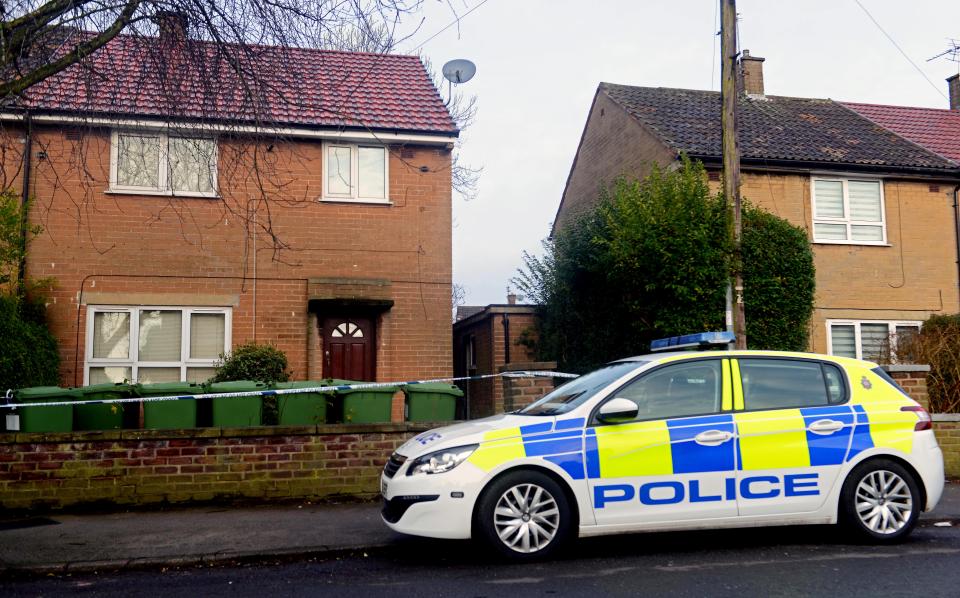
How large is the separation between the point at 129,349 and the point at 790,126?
46.5 ft

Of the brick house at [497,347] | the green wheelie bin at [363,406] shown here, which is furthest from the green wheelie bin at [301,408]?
the brick house at [497,347]

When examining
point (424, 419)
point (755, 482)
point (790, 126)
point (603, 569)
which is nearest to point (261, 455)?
point (424, 419)

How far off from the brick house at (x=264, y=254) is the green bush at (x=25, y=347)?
353 millimetres

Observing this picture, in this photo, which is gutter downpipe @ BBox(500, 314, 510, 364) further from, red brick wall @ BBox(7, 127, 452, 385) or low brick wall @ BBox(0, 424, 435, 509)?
low brick wall @ BBox(0, 424, 435, 509)

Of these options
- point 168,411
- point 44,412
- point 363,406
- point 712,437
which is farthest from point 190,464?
point 712,437

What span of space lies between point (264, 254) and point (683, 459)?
30.2 feet

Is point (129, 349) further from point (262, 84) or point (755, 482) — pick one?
point (755, 482)

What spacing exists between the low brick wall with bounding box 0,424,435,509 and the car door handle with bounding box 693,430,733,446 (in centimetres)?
386

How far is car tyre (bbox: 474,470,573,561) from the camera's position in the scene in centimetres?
588

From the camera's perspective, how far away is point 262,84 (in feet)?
24.0

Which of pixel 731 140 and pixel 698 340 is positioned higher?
pixel 731 140

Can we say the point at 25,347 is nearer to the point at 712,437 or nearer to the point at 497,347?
the point at 497,347

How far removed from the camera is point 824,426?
648 cm

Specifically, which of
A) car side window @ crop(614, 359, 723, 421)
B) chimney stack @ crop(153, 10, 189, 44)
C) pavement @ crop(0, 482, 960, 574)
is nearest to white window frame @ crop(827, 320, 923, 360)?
pavement @ crop(0, 482, 960, 574)
